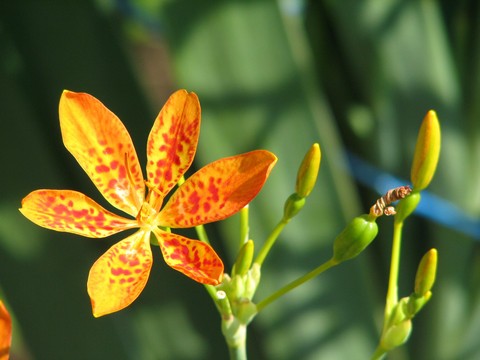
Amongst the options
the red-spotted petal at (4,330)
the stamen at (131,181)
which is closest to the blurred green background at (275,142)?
the stamen at (131,181)

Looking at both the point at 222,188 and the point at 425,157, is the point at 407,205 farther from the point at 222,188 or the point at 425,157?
the point at 222,188

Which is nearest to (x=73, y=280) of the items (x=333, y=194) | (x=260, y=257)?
(x=333, y=194)

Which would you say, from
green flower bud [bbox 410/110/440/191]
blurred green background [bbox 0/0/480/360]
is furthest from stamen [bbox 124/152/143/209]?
blurred green background [bbox 0/0/480/360]

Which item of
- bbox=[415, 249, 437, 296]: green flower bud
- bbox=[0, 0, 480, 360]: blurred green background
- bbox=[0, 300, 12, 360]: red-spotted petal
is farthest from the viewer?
bbox=[0, 0, 480, 360]: blurred green background

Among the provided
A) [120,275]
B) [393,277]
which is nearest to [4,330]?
[120,275]

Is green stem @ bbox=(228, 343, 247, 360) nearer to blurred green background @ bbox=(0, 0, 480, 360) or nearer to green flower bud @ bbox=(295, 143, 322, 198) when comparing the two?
green flower bud @ bbox=(295, 143, 322, 198)

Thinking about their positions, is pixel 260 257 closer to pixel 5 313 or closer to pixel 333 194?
pixel 5 313
